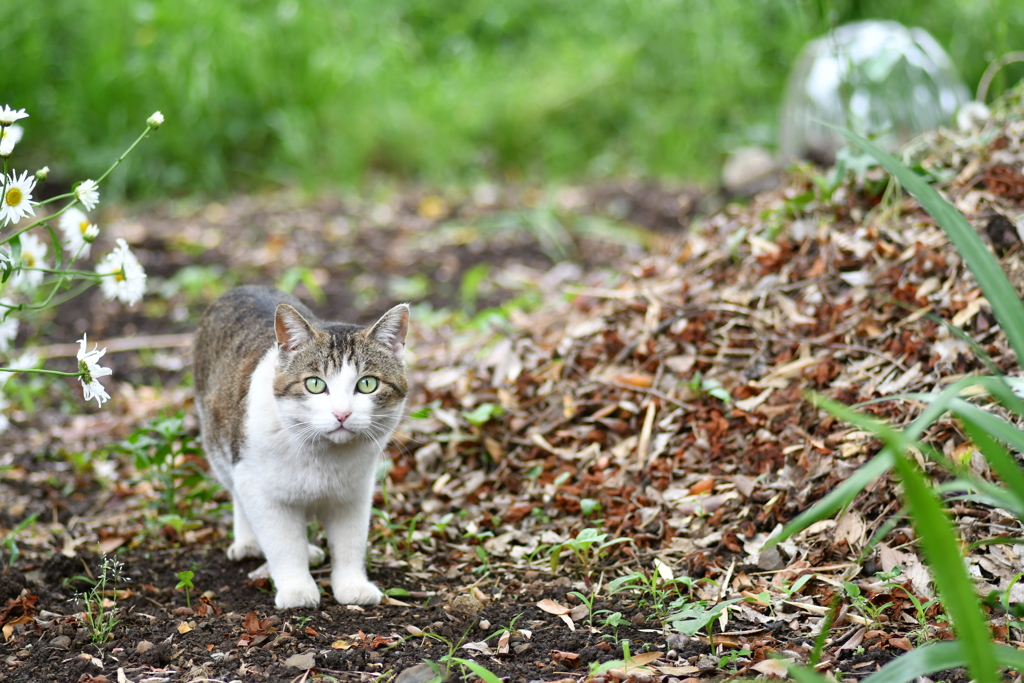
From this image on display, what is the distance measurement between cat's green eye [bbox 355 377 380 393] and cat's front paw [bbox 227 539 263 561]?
0.80 metres

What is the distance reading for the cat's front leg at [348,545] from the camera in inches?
105

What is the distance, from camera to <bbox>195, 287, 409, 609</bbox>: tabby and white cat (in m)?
2.49

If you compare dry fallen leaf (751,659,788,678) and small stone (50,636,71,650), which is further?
small stone (50,636,71,650)

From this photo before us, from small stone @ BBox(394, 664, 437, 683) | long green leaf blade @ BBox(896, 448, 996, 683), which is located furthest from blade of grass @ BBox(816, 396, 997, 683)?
small stone @ BBox(394, 664, 437, 683)

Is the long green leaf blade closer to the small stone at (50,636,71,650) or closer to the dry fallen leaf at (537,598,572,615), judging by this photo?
the dry fallen leaf at (537,598,572,615)

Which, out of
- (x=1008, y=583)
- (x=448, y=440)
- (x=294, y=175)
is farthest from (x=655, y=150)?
(x=1008, y=583)

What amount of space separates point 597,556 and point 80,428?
268 cm

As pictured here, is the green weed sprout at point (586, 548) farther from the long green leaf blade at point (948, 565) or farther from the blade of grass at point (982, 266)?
the long green leaf blade at point (948, 565)

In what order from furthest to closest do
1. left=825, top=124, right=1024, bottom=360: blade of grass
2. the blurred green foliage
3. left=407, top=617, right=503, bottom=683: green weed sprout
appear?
the blurred green foliage, left=407, top=617, right=503, bottom=683: green weed sprout, left=825, top=124, right=1024, bottom=360: blade of grass

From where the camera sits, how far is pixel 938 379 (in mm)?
2828

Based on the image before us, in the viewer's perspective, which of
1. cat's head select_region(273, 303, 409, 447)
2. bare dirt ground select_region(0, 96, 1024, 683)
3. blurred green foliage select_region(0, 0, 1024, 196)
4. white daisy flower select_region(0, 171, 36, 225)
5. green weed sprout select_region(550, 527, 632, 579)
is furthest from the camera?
blurred green foliage select_region(0, 0, 1024, 196)

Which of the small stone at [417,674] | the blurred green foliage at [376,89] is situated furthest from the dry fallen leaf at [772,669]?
the blurred green foliage at [376,89]

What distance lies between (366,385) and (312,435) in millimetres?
200

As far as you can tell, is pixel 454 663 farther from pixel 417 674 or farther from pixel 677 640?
pixel 677 640
